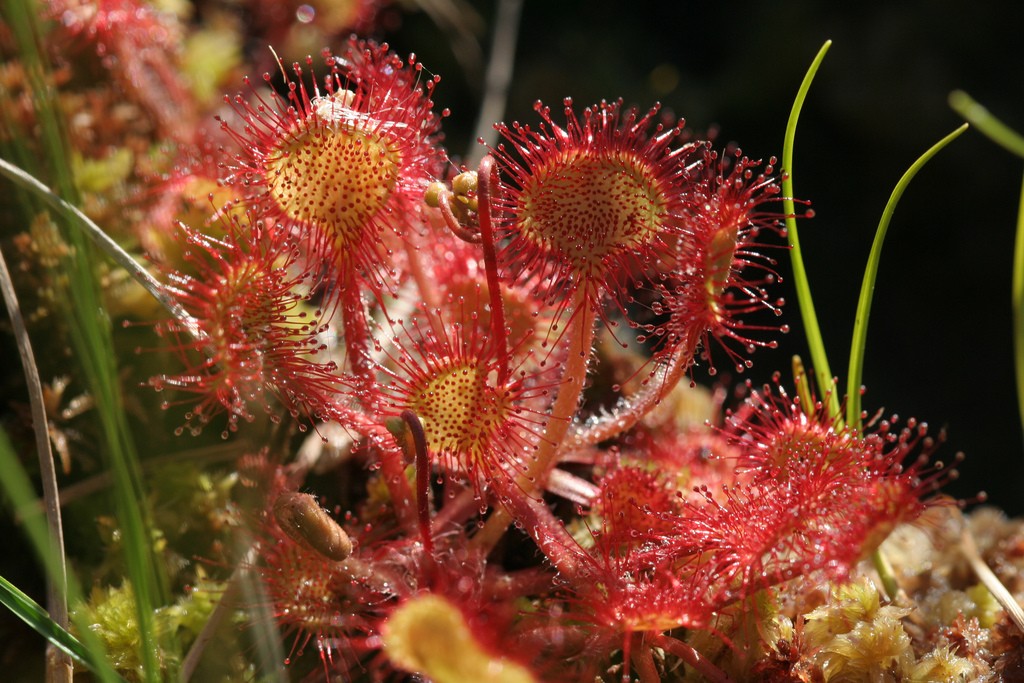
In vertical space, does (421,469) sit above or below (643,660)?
above

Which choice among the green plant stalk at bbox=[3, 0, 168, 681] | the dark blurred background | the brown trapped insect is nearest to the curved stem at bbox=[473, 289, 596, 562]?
the brown trapped insect

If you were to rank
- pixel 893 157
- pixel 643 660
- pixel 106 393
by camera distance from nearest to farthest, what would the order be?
pixel 106 393 → pixel 643 660 → pixel 893 157

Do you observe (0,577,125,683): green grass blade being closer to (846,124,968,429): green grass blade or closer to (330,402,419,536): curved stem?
(330,402,419,536): curved stem

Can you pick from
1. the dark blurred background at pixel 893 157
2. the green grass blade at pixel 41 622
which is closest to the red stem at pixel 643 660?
the green grass blade at pixel 41 622

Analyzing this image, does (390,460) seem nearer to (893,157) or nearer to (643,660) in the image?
(643,660)

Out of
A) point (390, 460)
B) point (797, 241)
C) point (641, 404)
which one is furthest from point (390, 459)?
point (797, 241)
